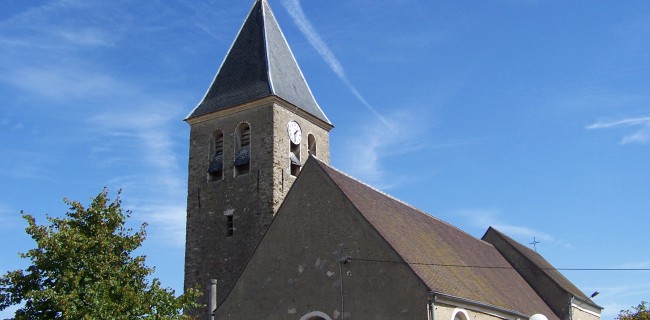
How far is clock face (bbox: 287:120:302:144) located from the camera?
29.9 meters

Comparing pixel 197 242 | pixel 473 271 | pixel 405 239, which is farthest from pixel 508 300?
pixel 197 242

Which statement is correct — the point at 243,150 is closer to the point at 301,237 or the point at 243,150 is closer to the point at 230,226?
the point at 230,226

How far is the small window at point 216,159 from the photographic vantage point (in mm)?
30047

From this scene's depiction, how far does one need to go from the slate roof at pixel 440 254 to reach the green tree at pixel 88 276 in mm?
5657

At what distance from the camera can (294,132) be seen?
3022 cm

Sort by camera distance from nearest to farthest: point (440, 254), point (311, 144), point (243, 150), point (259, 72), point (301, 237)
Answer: point (301, 237) < point (440, 254) < point (243, 150) < point (259, 72) < point (311, 144)

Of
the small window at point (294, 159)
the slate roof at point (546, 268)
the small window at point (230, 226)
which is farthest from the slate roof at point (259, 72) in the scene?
the slate roof at point (546, 268)

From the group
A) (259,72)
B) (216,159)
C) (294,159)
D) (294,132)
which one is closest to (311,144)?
(294,132)

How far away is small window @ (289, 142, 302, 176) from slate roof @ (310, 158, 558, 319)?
5580mm

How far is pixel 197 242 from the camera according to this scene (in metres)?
→ 29.5

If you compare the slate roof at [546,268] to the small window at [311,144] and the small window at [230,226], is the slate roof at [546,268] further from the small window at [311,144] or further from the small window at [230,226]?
the small window at [230,226]

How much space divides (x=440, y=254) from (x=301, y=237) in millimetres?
4384

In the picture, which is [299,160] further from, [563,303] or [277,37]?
[563,303]

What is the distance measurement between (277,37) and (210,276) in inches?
431
